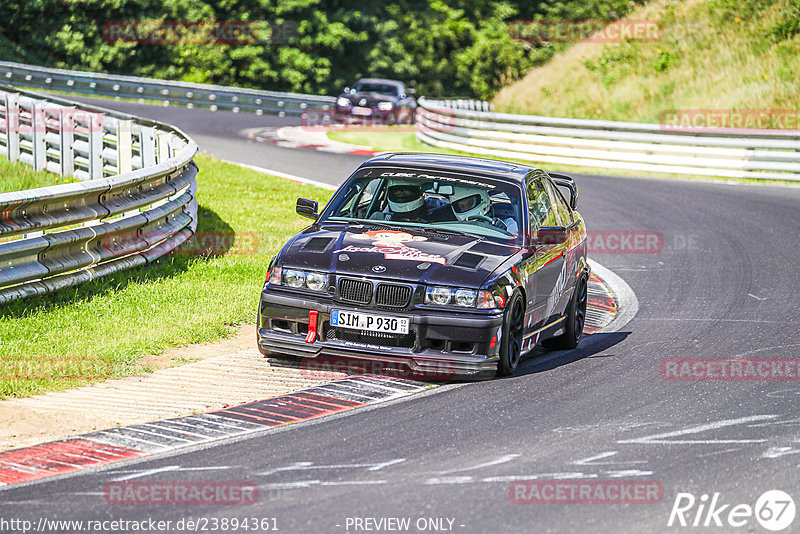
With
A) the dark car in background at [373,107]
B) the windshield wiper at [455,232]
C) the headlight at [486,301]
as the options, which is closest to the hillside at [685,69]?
the dark car in background at [373,107]

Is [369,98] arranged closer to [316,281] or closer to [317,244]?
[317,244]

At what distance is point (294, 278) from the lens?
8.46 metres

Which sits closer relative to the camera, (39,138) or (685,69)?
(39,138)

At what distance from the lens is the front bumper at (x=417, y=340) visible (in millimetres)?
8109

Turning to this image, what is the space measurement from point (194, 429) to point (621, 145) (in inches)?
830

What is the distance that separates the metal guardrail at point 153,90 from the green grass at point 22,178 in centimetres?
2441

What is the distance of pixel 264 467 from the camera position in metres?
6.08

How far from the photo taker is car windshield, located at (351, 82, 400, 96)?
1556 inches

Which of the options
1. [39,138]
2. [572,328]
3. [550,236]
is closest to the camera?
[550,236]

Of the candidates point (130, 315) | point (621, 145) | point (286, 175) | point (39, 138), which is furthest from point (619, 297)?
point (621, 145)

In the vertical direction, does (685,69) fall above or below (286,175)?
above

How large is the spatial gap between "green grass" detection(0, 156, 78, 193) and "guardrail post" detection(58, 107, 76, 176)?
173 millimetres

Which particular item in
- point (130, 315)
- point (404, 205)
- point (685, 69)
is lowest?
point (130, 315)

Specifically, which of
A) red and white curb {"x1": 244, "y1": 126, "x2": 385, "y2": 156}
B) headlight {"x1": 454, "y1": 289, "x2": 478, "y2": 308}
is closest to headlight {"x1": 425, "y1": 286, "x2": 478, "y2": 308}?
headlight {"x1": 454, "y1": 289, "x2": 478, "y2": 308}
